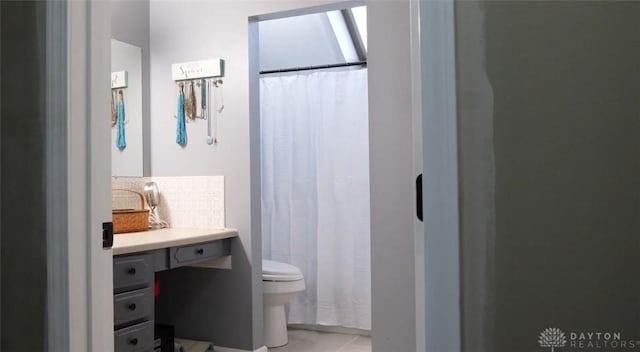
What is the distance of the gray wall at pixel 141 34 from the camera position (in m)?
3.28

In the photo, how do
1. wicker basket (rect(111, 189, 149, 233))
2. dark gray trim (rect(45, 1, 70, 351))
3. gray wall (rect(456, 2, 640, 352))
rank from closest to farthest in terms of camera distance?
gray wall (rect(456, 2, 640, 352)) < dark gray trim (rect(45, 1, 70, 351)) < wicker basket (rect(111, 189, 149, 233))

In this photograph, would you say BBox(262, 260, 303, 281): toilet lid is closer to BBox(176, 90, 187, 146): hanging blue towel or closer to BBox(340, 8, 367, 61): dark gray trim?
BBox(176, 90, 187, 146): hanging blue towel

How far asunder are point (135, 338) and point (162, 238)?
50 centimetres

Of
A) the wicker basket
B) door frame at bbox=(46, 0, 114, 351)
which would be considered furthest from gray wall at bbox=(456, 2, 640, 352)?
the wicker basket

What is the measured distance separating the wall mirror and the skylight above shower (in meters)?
0.95

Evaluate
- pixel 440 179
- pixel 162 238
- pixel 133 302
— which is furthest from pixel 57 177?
pixel 162 238

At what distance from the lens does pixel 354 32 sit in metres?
4.01

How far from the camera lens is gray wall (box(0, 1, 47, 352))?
1.40 metres

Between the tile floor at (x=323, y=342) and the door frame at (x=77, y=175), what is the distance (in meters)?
2.21

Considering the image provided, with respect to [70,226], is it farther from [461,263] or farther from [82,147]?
[461,263]

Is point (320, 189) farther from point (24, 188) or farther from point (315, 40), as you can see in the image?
point (24, 188)

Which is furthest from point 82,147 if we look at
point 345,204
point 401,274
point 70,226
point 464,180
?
point 345,204
